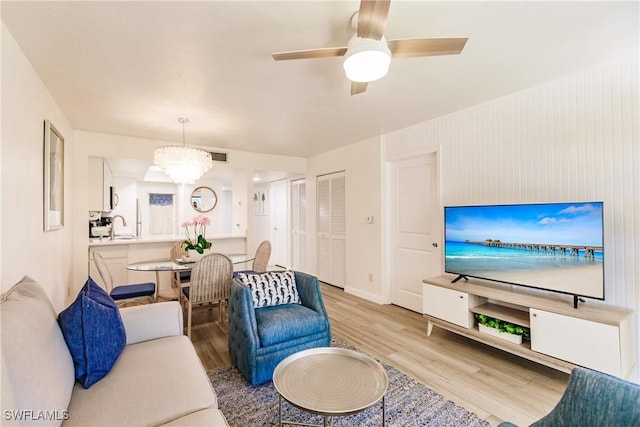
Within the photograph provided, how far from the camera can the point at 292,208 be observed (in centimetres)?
641

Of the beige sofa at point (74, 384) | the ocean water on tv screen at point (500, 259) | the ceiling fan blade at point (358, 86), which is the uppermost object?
the ceiling fan blade at point (358, 86)

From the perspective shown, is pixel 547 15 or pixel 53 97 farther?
pixel 53 97

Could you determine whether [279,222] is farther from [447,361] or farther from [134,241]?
[447,361]

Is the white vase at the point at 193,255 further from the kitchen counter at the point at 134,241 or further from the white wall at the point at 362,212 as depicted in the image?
the white wall at the point at 362,212

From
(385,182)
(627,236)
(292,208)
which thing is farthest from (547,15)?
(292,208)

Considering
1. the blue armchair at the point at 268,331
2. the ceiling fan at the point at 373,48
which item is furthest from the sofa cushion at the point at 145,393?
the ceiling fan at the point at 373,48

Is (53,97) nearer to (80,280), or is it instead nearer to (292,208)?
(80,280)

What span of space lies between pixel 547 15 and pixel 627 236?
169 centimetres

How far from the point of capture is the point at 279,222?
6.97 meters

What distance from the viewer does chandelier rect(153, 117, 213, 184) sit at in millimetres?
3334

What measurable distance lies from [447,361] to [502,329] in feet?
1.77

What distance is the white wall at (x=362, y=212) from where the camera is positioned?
163 inches

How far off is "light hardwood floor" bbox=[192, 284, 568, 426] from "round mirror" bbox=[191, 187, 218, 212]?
4.22 meters

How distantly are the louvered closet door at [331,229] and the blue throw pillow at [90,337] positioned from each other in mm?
3663
